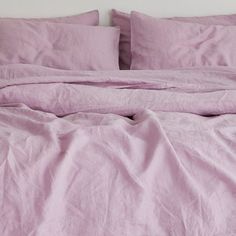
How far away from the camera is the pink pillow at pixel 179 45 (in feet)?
5.82

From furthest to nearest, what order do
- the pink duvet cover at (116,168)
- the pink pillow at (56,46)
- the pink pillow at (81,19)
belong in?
1. the pink pillow at (81,19)
2. the pink pillow at (56,46)
3. the pink duvet cover at (116,168)

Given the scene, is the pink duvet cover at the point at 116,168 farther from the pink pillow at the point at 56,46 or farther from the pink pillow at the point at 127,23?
the pink pillow at the point at 127,23

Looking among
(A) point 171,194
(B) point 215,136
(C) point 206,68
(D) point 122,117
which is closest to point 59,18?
(C) point 206,68

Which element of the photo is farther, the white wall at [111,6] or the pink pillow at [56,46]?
the white wall at [111,6]

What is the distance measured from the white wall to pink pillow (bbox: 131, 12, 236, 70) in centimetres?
22

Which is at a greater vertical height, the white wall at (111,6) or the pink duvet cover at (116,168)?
the white wall at (111,6)

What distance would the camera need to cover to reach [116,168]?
0.92 metres

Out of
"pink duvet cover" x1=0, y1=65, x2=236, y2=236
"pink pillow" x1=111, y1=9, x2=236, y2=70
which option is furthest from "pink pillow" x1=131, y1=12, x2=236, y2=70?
"pink duvet cover" x1=0, y1=65, x2=236, y2=236

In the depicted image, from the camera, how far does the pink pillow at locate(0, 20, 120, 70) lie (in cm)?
172

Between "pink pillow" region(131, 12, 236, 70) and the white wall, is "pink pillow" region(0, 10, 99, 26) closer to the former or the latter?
the white wall

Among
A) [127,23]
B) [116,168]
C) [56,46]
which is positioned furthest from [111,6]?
[116,168]

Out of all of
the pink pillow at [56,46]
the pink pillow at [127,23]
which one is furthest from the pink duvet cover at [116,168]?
the pink pillow at [127,23]

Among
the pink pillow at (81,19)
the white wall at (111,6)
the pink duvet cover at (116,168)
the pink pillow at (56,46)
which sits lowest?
the pink duvet cover at (116,168)

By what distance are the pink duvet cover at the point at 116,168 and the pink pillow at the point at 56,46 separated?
0.50 m
